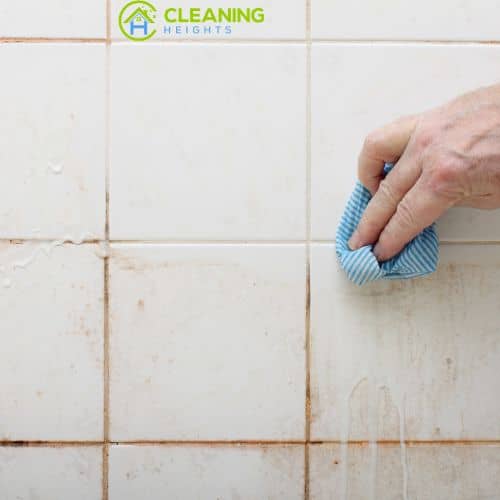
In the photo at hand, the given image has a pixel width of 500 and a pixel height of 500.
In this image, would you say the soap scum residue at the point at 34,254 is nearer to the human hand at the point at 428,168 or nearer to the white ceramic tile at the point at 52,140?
the white ceramic tile at the point at 52,140

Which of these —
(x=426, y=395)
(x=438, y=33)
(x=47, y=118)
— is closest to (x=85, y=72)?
(x=47, y=118)

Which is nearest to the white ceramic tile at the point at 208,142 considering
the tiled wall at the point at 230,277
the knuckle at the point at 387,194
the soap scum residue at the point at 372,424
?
the tiled wall at the point at 230,277

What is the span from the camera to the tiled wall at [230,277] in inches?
29.1

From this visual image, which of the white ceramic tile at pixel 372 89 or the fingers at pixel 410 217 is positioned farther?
the white ceramic tile at pixel 372 89

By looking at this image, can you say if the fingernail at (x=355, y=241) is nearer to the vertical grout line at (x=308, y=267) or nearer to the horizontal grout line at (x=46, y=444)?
the vertical grout line at (x=308, y=267)

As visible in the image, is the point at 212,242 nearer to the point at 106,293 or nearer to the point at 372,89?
the point at 106,293

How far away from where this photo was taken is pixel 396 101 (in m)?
0.74

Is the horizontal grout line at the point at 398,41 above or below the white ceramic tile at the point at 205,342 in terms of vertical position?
above

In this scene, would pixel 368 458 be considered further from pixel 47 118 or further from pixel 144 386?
pixel 47 118

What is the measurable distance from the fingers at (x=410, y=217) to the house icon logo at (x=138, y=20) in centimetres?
37

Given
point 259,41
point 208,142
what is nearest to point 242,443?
point 208,142

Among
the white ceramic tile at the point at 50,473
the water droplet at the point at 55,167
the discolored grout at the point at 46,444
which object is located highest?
the water droplet at the point at 55,167

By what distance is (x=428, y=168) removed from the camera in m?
0.62

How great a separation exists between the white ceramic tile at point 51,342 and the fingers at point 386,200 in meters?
0.32
